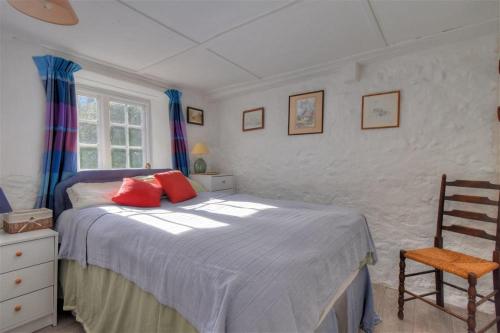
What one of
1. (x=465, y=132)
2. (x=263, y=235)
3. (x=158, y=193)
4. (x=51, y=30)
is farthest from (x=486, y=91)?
(x=51, y=30)

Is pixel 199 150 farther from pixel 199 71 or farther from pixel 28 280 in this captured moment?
pixel 28 280

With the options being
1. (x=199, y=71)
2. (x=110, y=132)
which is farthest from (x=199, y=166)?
(x=199, y=71)

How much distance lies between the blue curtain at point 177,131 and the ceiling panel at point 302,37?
116 cm

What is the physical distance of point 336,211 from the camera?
6.27 feet

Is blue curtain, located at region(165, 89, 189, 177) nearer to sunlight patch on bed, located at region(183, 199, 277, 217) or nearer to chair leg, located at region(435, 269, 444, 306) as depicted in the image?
sunlight patch on bed, located at region(183, 199, 277, 217)

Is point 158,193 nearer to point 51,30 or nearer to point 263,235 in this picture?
point 263,235

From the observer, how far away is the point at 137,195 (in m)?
2.21

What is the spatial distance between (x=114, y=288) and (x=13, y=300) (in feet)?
2.59

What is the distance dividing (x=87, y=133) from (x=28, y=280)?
158 centimetres

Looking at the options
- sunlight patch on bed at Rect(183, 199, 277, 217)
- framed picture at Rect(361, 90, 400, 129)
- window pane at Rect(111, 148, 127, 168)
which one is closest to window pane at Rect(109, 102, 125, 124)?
window pane at Rect(111, 148, 127, 168)

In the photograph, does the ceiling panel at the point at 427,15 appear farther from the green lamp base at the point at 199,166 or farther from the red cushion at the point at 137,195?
the green lamp base at the point at 199,166

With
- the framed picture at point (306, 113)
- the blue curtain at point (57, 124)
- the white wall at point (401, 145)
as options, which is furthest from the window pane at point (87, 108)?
the framed picture at point (306, 113)

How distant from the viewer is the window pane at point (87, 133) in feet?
8.73

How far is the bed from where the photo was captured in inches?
35.5
